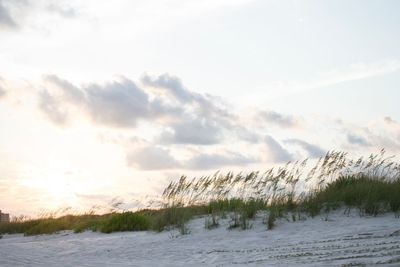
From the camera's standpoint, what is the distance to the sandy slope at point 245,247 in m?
6.96

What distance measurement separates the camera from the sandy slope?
696cm

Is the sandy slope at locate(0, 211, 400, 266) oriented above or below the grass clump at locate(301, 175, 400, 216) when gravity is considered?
below

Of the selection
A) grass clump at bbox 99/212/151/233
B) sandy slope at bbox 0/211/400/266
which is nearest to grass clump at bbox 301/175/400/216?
sandy slope at bbox 0/211/400/266

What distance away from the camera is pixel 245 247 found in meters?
9.04

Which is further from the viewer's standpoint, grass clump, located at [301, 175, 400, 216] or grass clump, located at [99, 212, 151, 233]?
grass clump, located at [99, 212, 151, 233]

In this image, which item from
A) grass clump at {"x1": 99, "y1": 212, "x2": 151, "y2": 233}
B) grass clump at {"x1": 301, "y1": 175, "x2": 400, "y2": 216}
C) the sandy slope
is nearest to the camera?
the sandy slope

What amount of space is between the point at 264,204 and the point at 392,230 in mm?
3895

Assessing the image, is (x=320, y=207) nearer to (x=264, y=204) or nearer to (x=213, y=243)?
(x=264, y=204)

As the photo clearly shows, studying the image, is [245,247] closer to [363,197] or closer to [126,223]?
[363,197]

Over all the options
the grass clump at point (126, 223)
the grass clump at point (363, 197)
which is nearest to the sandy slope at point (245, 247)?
the grass clump at point (363, 197)

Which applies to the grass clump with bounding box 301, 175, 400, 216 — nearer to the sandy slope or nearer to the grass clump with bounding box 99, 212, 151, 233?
the sandy slope

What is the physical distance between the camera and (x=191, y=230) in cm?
1150

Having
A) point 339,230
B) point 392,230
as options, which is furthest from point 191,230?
point 392,230

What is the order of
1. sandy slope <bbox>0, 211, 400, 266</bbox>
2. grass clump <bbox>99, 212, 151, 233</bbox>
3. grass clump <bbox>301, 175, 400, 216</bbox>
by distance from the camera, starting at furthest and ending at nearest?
grass clump <bbox>99, 212, 151, 233</bbox> < grass clump <bbox>301, 175, 400, 216</bbox> < sandy slope <bbox>0, 211, 400, 266</bbox>
